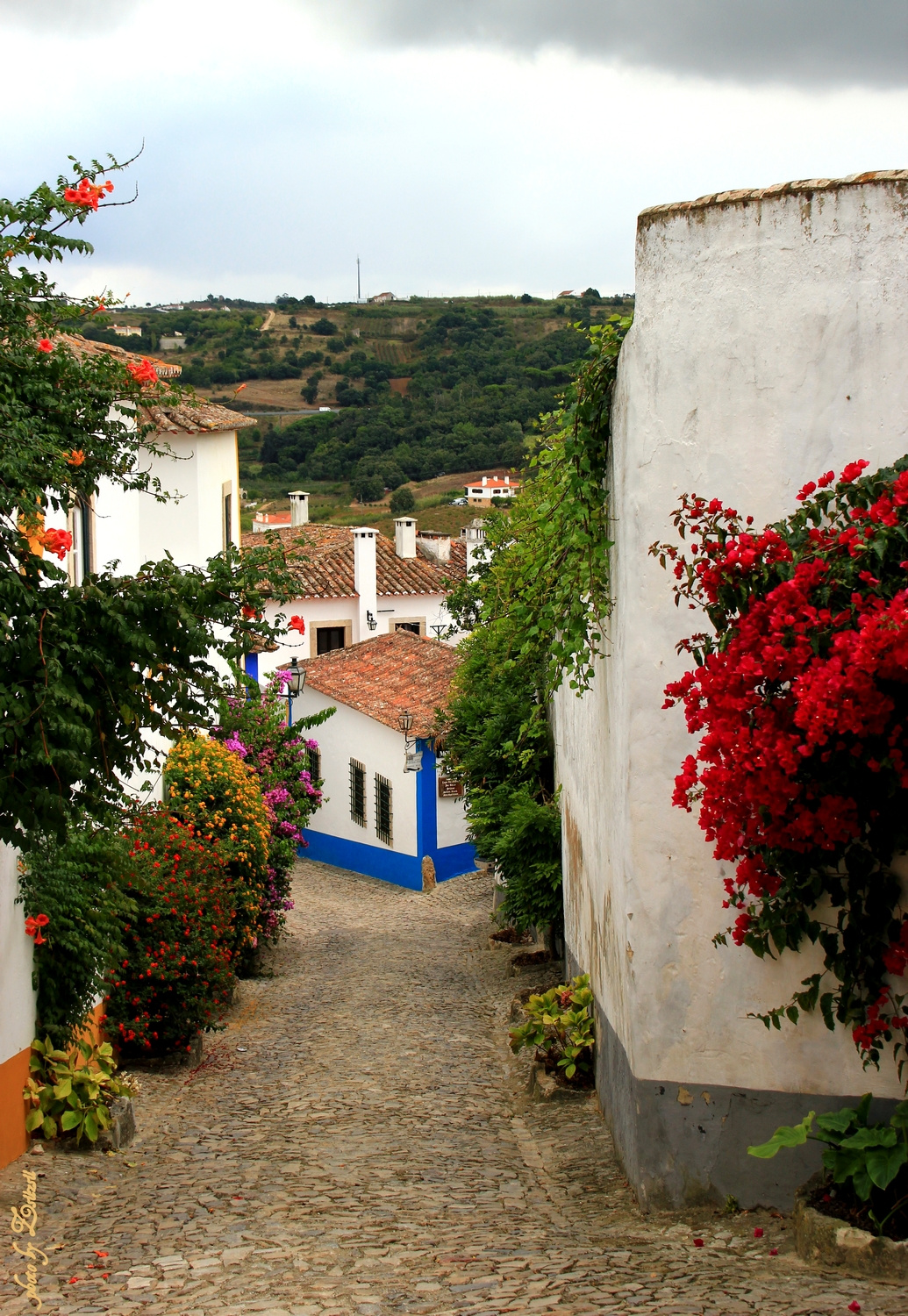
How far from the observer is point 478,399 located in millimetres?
59125

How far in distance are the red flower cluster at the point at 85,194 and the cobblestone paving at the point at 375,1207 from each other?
5013 mm

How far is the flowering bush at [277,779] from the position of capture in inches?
597

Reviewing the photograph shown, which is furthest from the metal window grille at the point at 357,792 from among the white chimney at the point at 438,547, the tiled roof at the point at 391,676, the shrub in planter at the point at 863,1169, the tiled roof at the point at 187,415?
the shrub in planter at the point at 863,1169

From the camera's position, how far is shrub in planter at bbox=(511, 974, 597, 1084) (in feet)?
26.2

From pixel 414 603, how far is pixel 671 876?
1096 inches

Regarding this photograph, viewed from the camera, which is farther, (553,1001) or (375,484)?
(375,484)

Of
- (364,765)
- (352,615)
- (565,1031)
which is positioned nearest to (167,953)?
(565,1031)

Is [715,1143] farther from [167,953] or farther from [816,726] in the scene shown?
[167,953]

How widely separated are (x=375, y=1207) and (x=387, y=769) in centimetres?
1676

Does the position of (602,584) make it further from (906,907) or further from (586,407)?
(906,907)

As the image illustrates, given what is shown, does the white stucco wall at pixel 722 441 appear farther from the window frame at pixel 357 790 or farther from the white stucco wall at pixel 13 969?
the window frame at pixel 357 790

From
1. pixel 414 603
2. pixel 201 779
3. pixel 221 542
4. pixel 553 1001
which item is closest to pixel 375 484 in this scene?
pixel 414 603

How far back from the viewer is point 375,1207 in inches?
253

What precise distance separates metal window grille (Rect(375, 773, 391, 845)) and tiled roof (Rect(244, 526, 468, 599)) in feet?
27.1
